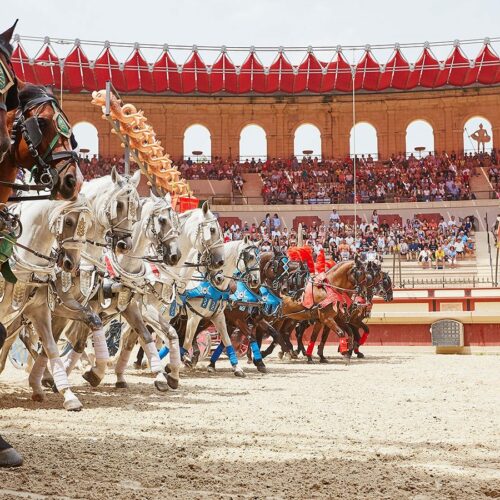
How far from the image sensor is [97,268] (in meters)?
9.58

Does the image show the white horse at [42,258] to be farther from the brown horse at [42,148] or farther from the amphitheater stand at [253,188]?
the amphitheater stand at [253,188]

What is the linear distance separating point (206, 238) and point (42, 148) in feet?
23.0

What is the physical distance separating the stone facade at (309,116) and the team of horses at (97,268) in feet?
101

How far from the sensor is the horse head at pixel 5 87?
418cm

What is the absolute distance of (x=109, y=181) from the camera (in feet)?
30.7

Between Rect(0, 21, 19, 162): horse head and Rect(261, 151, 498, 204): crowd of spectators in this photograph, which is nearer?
Rect(0, 21, 19, 162): horse head

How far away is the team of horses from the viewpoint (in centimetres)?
499

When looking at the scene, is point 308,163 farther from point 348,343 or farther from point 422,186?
point 348,343

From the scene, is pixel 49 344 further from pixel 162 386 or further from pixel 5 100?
pixel 5 100

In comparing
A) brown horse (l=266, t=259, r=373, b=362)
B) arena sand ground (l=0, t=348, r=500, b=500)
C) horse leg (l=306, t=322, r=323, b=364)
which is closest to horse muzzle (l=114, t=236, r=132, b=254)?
arena sand ground (l=0, t=348, r=500, b=500)

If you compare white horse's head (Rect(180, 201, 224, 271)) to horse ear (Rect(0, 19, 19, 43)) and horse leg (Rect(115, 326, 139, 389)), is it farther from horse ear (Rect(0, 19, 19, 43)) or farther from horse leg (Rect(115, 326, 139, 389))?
horse ear (Rect(0, 19, 19, 43))

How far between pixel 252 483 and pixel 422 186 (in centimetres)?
3859

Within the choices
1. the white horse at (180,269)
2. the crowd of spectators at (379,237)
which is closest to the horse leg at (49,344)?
the white horse at (180,269)

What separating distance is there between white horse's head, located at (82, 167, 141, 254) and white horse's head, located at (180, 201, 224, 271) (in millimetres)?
2798
